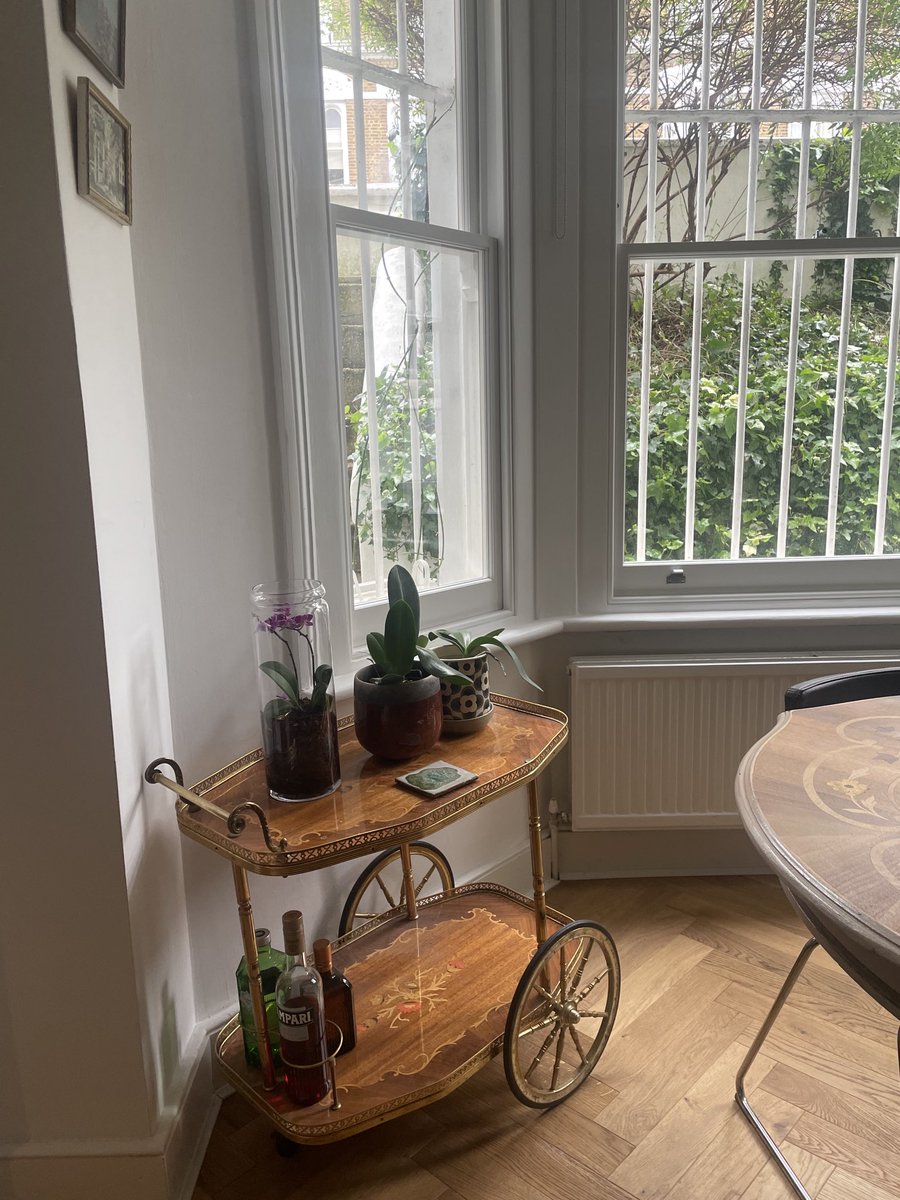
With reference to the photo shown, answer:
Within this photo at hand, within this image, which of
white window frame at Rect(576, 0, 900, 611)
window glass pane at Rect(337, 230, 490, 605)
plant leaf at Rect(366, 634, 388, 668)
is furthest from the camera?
white window frame at Rect(576, 0, 900, 611)

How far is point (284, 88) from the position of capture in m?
1.66

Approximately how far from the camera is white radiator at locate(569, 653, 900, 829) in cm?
232

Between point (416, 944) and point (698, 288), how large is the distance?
5.93ft

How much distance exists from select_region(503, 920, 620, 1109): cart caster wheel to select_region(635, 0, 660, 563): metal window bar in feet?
3.67

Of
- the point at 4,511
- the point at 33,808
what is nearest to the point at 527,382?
the point at 4,511

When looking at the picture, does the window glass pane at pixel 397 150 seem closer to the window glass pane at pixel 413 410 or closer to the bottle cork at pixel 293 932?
the window glass pane at pixel 413 410

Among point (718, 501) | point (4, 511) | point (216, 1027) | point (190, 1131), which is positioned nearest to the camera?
point (4, 511)

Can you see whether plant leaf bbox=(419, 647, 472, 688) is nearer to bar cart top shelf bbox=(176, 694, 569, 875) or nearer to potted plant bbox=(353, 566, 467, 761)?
potted plant bbox=(353, 566, 467, 761)

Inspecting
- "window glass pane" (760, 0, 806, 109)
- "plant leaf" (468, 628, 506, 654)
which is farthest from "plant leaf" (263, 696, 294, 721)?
"window glass pane" (760, 0, 806, 109)

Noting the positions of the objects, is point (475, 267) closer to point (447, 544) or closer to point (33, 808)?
point (447, 544)

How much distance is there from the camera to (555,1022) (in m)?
1.74

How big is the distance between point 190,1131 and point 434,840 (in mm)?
828

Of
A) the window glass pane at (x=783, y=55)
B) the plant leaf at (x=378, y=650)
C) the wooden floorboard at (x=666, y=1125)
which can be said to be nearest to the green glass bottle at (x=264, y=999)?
the wooden floorboard at (x=666, y=1125)

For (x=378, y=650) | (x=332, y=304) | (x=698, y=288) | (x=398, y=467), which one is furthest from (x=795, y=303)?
(x=378, y=650)
